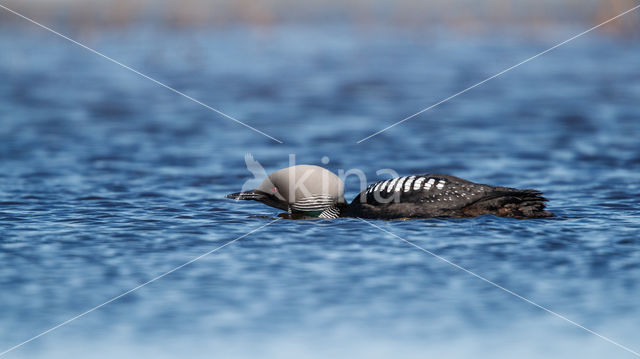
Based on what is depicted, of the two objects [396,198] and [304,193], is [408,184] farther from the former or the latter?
[304,193]

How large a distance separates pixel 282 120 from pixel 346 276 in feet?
18.3

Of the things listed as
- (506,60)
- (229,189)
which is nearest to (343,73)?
(506,60)

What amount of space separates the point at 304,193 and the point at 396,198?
2.21 feet

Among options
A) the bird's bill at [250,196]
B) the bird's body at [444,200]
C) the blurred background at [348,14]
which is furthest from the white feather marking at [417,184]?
the blurred background at [348,14]

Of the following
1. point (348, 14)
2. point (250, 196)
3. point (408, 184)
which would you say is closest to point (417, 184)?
point (408, 184)

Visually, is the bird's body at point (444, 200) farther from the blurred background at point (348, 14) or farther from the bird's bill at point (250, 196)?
the blurred background at point (348, 14)

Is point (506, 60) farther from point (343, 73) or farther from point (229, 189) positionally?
point (229, 189)

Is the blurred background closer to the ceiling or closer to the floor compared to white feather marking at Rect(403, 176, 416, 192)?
closer to the ceiling

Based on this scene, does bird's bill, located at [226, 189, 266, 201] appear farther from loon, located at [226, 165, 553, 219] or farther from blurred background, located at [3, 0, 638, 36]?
blurred background, located at [3, 0, 638, 36]

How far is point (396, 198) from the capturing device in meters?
6.88

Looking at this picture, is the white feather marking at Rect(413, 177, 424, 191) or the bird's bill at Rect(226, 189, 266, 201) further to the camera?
the bird's bill at Rect(226, 189, 266, 201)

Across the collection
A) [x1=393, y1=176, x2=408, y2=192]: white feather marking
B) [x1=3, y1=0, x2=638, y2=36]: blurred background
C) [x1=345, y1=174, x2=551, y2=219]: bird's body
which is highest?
[x1=3, y1=0, x2=638, y2=36]: blurred background

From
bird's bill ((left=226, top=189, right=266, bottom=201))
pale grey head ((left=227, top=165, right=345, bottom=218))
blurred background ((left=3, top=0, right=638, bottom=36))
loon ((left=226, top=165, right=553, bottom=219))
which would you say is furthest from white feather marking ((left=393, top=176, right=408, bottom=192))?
blurred background ((left=3, top=0, right=638, bottom=36))

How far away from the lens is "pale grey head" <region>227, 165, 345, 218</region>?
7.06m
